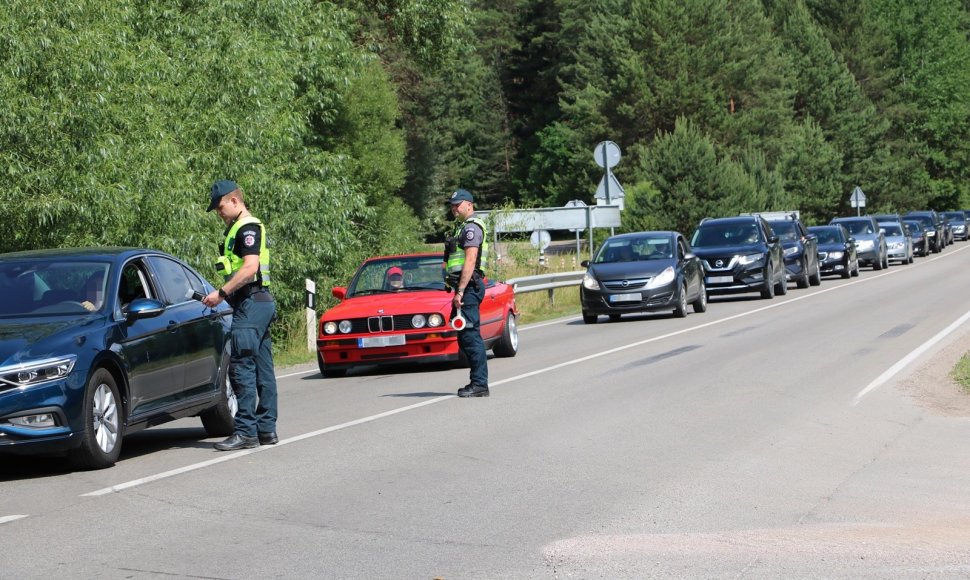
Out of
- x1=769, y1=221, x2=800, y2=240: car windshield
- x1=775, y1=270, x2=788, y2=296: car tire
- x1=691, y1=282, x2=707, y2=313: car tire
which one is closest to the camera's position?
x1=691, y1=282, x2=707, y2=313: car tire

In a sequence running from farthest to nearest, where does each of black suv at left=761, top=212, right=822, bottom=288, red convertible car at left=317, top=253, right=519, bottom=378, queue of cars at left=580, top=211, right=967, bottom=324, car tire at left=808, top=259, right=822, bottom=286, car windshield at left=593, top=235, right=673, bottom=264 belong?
car tire at left=808, top=259, right=822, bottom=286
black suv at left=761, top=212, right=822, bottom=288
car windshield at left=593, top=235, right=673, bottom=264
queue of cars at left=580, top=211, right=967, bottom=324
red convertible car at left=317, top=253, right=519, bottom=378

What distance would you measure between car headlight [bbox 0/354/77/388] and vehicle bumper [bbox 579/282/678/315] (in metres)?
17.0

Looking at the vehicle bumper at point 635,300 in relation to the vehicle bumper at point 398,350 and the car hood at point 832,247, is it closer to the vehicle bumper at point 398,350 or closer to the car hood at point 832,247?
the vehicle bumper at point 398,350

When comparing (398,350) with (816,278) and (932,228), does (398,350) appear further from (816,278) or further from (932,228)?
(932,228)

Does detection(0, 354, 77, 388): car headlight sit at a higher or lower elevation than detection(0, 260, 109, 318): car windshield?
lower

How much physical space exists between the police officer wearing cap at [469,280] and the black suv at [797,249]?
74.8ft

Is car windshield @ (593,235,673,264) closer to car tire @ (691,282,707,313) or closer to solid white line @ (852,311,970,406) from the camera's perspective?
car tire @ (691,282,707,313)

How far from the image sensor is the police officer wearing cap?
13555 mm

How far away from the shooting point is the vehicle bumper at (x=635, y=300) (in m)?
25.6

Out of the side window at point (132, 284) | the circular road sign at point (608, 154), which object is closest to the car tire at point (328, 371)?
the side window at point (132, 284)

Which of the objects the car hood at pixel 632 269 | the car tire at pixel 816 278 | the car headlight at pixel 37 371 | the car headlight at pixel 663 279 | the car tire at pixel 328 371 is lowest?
the car tire at pixel 816 278

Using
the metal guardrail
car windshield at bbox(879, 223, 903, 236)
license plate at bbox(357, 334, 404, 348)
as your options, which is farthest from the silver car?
license plate at bbox(357, 334, 404, 348)

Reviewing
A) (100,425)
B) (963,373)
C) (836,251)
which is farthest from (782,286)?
(100,425)

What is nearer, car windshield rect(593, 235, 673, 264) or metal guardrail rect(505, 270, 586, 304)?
car windshield rect(593, 235, 673, 264)
